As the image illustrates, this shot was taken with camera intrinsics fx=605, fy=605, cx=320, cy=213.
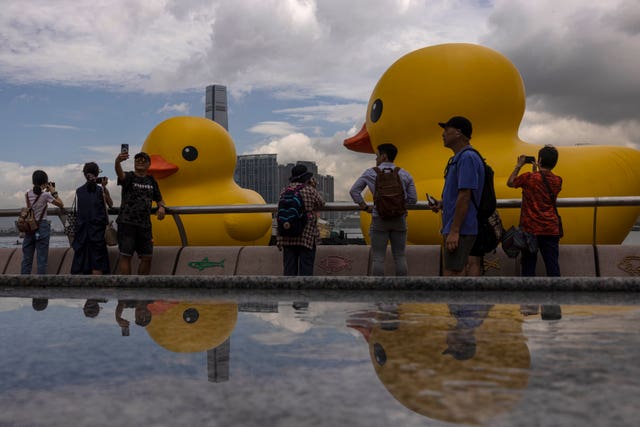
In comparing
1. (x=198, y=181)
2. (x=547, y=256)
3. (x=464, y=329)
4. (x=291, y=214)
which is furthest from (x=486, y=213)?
(x=198, y=181)

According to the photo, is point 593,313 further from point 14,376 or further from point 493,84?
point 493,84

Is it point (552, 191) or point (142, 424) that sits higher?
point (552, 191)

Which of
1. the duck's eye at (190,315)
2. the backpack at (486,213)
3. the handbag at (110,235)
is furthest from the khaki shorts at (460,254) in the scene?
the handbag at (110,235)

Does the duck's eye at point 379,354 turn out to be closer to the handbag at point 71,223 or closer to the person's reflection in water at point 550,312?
the person's reflection in water at point 550,312

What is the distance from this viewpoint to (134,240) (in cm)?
646

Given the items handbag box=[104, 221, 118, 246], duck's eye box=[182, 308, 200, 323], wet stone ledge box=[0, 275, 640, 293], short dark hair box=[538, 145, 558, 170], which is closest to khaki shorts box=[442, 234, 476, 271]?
wet stone ledge box=[0, 275, 640, 293]

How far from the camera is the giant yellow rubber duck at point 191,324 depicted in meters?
1.87

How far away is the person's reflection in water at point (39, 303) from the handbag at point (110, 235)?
12.8ft

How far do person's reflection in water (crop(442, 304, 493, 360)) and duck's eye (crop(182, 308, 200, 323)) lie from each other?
3.24ft

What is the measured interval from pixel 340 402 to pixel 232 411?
0.22 metres

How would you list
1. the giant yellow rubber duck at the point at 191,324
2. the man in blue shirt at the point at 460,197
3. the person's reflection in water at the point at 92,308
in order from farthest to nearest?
the man in blue shirt at the point at 460,197 < the person's reflection in water at the point at 92,308 < the giant yellow rubber duck at the point at 191,324

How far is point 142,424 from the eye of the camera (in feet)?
3.69

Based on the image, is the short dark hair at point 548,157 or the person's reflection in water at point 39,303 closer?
the person's reflection in water at point 39,303

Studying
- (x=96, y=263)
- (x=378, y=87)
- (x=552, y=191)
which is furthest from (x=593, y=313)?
(x=378, y=87)
